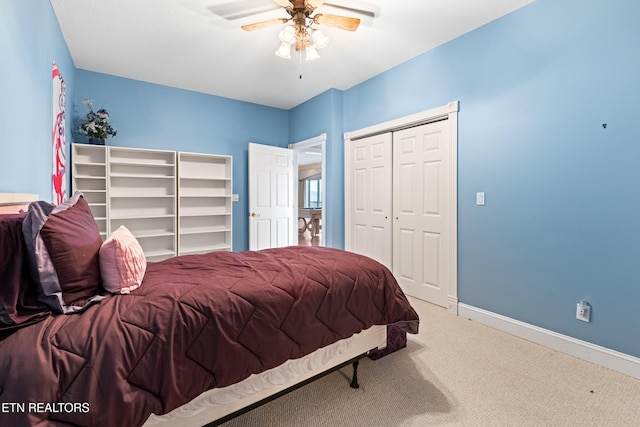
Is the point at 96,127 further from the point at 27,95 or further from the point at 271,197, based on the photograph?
the point at 271,197

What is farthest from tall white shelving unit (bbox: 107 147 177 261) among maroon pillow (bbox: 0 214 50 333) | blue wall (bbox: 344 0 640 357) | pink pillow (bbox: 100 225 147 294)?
blue wall (bbox: 344 0 640 357)

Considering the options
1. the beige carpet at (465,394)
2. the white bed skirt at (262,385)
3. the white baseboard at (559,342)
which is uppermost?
the white bed skirt at (262,385)

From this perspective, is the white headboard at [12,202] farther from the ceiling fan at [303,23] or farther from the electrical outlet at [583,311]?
the electrical outlet at [583,311]

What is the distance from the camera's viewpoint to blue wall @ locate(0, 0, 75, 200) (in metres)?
1.48

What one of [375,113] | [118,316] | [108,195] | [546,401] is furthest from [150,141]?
[546,401]

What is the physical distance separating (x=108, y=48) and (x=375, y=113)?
3.00 m

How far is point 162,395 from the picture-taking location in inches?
40.7

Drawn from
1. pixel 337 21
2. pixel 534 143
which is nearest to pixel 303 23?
pixel 337 21

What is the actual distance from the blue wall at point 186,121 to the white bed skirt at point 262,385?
3222 mm

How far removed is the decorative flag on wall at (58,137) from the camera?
2420 mm

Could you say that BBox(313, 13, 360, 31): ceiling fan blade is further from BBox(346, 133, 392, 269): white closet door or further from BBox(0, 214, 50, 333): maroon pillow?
BBox(0, 214, 50, 333): maroon pillow

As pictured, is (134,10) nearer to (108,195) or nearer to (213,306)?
(108,195)

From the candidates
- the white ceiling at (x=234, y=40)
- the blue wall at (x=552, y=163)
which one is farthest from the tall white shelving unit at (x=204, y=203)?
the blue wall at (x=552, y=163)

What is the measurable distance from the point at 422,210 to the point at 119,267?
9.20 ft
